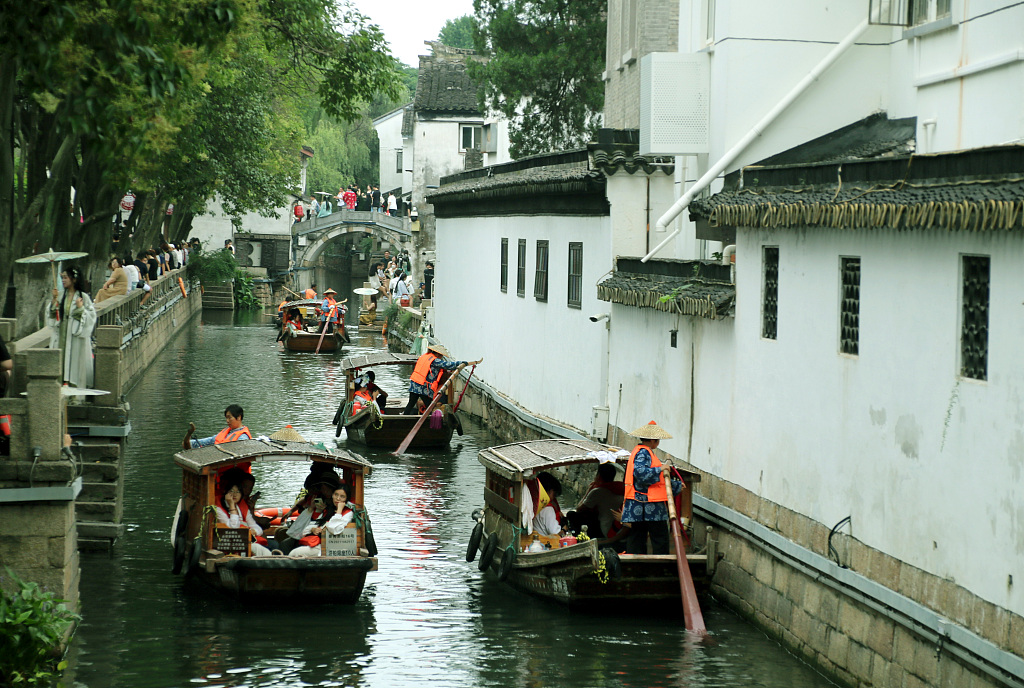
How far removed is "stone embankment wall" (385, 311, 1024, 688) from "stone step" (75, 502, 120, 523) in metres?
6.76

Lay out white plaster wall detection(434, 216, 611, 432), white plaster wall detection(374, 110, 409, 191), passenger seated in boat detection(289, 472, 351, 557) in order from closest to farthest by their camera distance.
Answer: passenger seated in boat detection(289, 472, 351, 557) → white plaster wall detection(434, 216, 611, 432) → white plaster wall detection(374, 110, 409, 191)

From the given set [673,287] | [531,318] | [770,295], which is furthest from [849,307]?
[531,318]

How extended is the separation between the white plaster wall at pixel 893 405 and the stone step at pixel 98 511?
719cm

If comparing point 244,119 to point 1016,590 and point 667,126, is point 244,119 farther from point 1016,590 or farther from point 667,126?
point 1016,590

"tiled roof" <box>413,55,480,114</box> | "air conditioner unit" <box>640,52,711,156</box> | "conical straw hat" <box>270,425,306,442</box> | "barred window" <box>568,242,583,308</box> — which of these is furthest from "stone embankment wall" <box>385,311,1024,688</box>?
"tiled roof" <box>413,55,480,114</box>

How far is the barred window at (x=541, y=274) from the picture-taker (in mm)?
23141

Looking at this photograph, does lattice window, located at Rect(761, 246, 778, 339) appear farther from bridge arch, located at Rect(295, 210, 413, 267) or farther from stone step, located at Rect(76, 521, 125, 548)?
bridge arch, located at Rect(295, 210, 413, 267)

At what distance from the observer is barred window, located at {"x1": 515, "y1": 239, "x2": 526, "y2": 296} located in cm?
2480

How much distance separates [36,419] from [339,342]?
97.8 feet

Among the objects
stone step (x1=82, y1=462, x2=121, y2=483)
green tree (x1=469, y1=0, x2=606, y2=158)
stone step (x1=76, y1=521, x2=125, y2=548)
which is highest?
green tree (x1=469, y1=0, x2=606, y2=158)

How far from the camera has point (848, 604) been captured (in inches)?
456

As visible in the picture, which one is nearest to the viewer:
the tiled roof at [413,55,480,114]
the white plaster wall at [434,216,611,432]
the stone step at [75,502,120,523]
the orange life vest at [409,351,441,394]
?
the stone step at [75,502,120,523]

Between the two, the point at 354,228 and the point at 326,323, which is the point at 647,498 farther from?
the point at 354,228

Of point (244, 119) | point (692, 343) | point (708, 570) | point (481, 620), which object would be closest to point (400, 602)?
point (481, 620)
